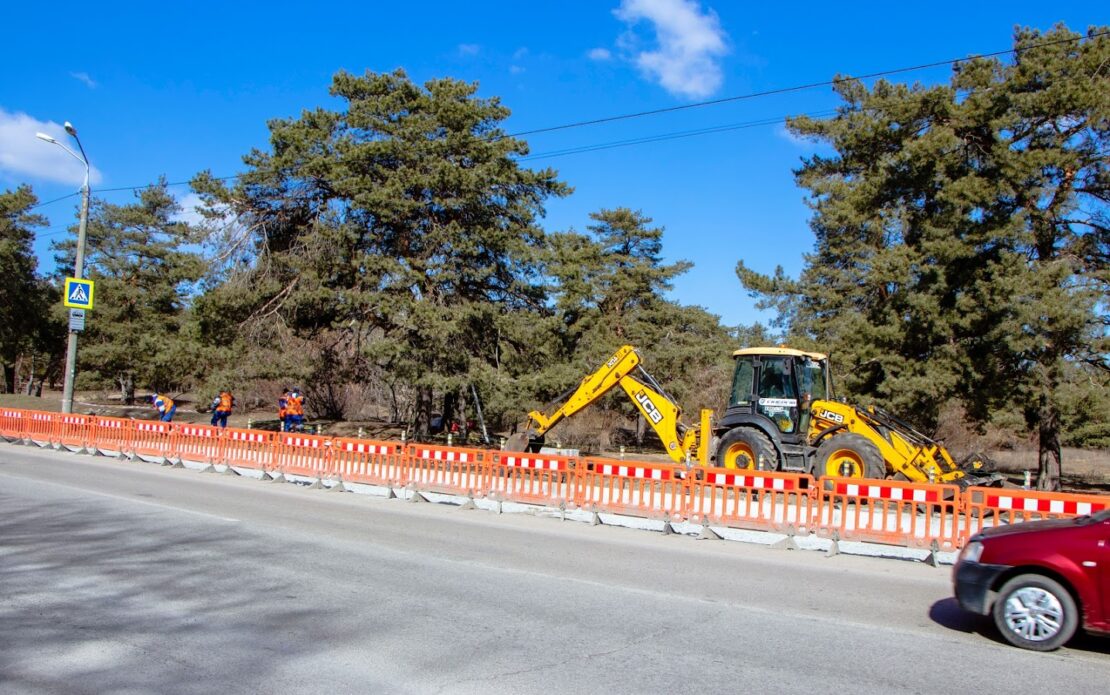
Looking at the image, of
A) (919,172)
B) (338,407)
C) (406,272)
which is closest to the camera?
(919,172)

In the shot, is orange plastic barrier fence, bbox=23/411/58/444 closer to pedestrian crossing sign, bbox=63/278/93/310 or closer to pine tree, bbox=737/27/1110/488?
pedestrian crossing sign, bbox=63/278/93/310

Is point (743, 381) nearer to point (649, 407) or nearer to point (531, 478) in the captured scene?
point (649, 407)

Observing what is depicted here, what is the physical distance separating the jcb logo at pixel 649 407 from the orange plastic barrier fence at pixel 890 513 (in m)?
6.90

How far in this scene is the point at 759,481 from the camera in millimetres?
12430

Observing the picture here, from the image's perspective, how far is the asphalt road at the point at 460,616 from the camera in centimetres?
536

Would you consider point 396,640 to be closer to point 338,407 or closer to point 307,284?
point 307,284

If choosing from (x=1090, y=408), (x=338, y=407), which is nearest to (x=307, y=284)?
(x=338, y=407)

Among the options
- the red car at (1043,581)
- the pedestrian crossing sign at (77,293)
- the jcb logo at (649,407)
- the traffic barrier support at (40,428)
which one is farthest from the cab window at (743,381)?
the traffic barrier support at (40,428)

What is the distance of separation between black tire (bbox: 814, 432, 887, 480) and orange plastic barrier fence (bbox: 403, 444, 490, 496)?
22.5 ft

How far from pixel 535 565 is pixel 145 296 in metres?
50.6

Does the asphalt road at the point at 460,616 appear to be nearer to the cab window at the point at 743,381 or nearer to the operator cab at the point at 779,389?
the operator cab at the point at 779,389

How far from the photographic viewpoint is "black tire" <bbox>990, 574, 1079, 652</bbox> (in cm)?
628

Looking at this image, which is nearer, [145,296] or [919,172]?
[919,172]

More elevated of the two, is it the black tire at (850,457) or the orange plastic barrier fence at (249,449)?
the black tire at (850,457)
